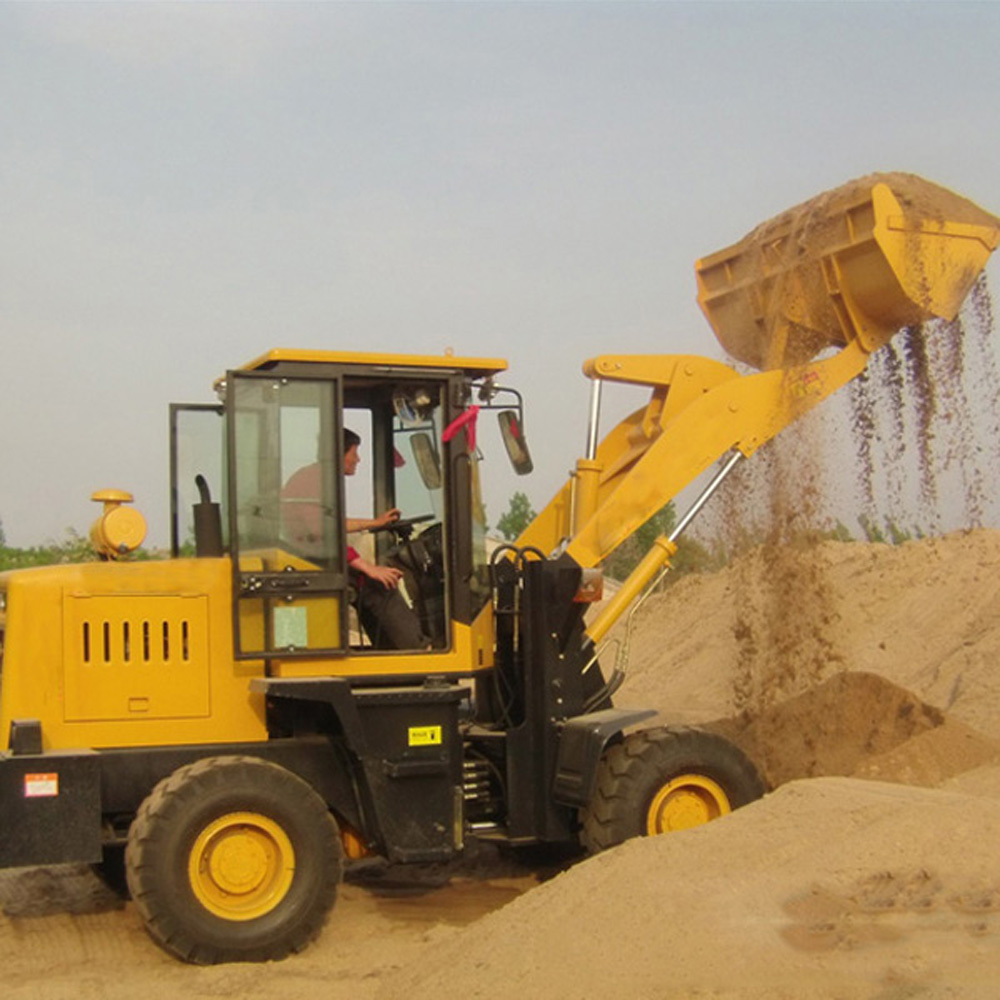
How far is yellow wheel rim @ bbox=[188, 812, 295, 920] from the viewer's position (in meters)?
7.14

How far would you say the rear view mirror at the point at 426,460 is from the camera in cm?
816

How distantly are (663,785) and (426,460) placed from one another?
7.06 feet

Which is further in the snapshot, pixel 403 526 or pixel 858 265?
pixel 858 265

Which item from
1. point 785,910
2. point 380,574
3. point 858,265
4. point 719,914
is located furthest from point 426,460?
point 785,910

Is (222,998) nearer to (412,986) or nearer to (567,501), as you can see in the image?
(412,986)

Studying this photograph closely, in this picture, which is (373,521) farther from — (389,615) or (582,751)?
(582,751)

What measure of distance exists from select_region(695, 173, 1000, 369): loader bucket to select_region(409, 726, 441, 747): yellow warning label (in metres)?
3.28

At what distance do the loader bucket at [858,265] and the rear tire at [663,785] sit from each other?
254cm

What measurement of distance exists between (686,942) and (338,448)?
3.15 metres

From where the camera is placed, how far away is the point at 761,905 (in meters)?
5.94

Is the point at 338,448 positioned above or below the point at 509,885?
above

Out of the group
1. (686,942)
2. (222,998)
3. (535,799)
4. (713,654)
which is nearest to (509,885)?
(535,799)

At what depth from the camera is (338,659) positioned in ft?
25.4

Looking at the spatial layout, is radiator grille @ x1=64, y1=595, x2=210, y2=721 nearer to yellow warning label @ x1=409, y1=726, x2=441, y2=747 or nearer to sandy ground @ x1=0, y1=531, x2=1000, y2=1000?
yellow warning label @ x1=409, y1=726, x2=441, y2=747
